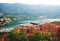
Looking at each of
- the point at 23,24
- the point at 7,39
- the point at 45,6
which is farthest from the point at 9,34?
the point at 45,6

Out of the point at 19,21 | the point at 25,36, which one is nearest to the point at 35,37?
the point at 25,36

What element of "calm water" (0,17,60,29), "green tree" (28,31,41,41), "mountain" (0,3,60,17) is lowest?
"green tree" (28,31,41,41)

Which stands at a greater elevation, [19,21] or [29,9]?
[29,9]

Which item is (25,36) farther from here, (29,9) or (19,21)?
(29,9)

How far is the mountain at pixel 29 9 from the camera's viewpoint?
1.34 metres

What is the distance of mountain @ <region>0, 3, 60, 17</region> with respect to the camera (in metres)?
1.34

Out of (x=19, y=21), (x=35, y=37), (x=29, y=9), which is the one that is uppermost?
(x=29, y=9)

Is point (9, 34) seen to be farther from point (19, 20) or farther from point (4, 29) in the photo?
point (19, 20)

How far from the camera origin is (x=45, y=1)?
4.45 ft

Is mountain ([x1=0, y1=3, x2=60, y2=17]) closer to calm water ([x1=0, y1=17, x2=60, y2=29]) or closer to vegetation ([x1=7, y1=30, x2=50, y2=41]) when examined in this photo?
calm water ([x1=0, y1=17, x2=60, y2=29])

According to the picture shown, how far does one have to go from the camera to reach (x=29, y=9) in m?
1.35

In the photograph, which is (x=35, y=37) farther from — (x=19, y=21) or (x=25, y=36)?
(x=19, y=21)

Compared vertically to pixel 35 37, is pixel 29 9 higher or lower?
higher

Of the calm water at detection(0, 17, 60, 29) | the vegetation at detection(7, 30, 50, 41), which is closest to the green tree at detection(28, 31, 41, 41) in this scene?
the vegetation at detection(7, 30, 50, 41)
